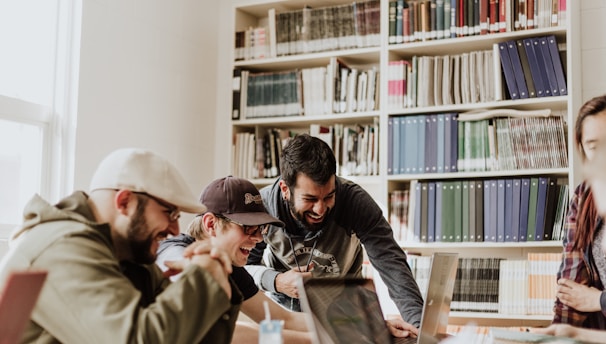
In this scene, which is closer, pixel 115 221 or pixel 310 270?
pixel 115 221

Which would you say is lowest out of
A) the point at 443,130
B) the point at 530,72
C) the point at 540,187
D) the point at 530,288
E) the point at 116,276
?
the point at 530,288

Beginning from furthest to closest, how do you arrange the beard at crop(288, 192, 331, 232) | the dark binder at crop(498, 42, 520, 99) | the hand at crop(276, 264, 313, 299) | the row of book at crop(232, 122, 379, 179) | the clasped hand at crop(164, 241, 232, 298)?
the row of book at crop(232, 122, 379, 179) < the dark binder at crop(498, 42, 520, 99) < the beard at crop(288, 192, 331, 232) < the hand at crop(276, 264, 313, 299) < the clasped hand at crop(164, 241, 232, 298)

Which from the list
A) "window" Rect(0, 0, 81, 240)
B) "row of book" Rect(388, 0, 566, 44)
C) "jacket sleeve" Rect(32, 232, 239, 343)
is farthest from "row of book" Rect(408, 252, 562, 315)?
"jacket sleeve" Rect(32, 232, 239, 343)

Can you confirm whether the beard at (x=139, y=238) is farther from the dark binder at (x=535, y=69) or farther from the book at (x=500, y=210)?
the dark binder at (x=535, y=69)

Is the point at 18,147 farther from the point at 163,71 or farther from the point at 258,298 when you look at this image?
the point at 258,298

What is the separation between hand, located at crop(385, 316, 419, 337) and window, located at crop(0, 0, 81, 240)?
2.02 metres

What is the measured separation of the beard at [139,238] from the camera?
4.93ft

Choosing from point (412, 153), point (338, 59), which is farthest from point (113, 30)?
point (412, 153)

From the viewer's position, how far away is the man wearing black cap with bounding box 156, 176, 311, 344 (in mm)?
2242

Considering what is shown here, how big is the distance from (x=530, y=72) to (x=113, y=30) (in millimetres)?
2207

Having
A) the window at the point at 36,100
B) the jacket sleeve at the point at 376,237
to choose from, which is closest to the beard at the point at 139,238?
the jacket sleeve at the point at 376,237

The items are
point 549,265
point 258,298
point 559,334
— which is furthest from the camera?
point 549,265

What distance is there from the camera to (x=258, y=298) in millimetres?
2340

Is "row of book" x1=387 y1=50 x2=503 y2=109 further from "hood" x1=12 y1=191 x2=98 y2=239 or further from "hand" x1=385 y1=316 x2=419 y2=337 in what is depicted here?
"hood" x1=12 y1=191 x2=98 y2=239
